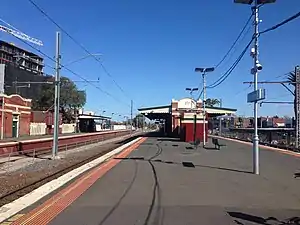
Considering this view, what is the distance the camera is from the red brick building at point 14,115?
56.5 meters

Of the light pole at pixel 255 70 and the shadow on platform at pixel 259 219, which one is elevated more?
the light pole at pixel 255 70

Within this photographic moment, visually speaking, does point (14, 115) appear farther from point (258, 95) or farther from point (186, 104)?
point (258, 95)

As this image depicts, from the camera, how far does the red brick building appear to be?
56500 mm

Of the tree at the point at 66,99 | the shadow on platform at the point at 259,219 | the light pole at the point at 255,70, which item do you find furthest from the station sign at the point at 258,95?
the tree at the point at 66,99

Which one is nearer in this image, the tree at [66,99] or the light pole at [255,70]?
the light pole at [255,70]

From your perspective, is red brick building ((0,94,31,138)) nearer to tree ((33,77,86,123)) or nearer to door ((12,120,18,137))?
door ((12,120,18,137))

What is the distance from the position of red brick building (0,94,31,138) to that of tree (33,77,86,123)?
37.7m

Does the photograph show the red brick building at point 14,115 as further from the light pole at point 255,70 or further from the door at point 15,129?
the light pole at point 255,70

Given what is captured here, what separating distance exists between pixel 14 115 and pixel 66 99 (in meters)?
46.4

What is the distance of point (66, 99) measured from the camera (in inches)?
4240

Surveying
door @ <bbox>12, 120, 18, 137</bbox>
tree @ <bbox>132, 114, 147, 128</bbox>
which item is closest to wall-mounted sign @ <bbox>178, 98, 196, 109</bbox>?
door @ <bbox>12, 120, 18, 137</bbox>

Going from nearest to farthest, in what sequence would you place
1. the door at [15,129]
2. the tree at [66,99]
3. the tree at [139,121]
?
the door at [15,129]
the tree at [66,99]
the tree at [139,121]

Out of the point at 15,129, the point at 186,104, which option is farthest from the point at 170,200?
the point at 186,104

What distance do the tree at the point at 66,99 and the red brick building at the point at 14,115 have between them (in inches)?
1486
